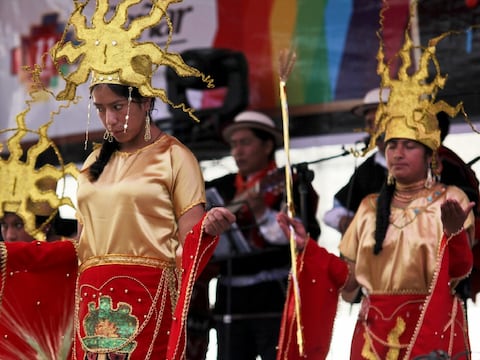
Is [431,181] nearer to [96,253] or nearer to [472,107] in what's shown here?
[472,107]

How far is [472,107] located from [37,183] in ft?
6.84

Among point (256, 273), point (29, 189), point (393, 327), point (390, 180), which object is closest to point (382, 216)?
point (390, 180)

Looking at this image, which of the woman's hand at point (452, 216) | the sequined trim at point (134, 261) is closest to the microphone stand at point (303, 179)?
the woman's hand at point (452, 216)

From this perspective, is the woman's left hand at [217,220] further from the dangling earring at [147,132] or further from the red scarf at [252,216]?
the red scarf at [252,216]

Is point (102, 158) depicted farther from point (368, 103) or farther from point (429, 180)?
point (368, 103)

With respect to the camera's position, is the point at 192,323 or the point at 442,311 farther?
the point at 192,323

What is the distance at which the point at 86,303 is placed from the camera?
13.2 feet

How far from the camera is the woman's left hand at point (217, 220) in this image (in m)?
3.71

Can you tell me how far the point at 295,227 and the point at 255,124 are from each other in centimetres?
160

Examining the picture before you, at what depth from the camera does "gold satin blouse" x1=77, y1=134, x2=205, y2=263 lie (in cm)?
395

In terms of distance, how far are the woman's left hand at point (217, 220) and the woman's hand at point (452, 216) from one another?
853 mm

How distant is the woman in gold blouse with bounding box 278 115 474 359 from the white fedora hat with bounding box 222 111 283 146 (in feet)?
3.33

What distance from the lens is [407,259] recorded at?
15.4 ft

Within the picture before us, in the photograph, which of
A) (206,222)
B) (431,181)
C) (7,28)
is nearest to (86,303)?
(206,222)
